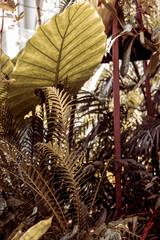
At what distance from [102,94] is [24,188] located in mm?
866

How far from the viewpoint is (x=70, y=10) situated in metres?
1.01

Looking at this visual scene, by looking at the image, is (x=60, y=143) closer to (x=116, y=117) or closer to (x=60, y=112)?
(x=60, y=112)

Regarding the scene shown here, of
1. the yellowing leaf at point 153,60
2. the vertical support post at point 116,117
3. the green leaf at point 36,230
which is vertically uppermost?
the yellowing leaf at point 153,60

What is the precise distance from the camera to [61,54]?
3.85ft

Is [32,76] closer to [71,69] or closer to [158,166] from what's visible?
[71,69]

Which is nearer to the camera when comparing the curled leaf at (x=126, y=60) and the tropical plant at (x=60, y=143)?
the tropical plant at (x=60, y=143)

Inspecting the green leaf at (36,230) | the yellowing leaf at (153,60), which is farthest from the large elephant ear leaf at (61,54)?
the green leaf at (36,230)

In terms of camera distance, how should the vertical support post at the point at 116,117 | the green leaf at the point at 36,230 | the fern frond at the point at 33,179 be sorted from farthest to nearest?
the vertical support post at the point at 116,117 → the fern frond at the point at 33,179 → the green leaf at the point at 36,230

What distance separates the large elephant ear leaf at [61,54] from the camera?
1.05m

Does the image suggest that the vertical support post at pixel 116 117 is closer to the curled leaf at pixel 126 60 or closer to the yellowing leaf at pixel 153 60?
the curled leaf at pixel 126 60

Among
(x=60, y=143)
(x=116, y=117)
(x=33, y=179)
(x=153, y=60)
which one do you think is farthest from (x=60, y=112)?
(x=153, y=60)

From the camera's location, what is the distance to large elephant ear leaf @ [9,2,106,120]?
1048 millimetres

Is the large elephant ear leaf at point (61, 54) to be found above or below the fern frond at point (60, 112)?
above

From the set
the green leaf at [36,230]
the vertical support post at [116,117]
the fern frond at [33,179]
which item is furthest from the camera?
the vertical support post at [116,117]
